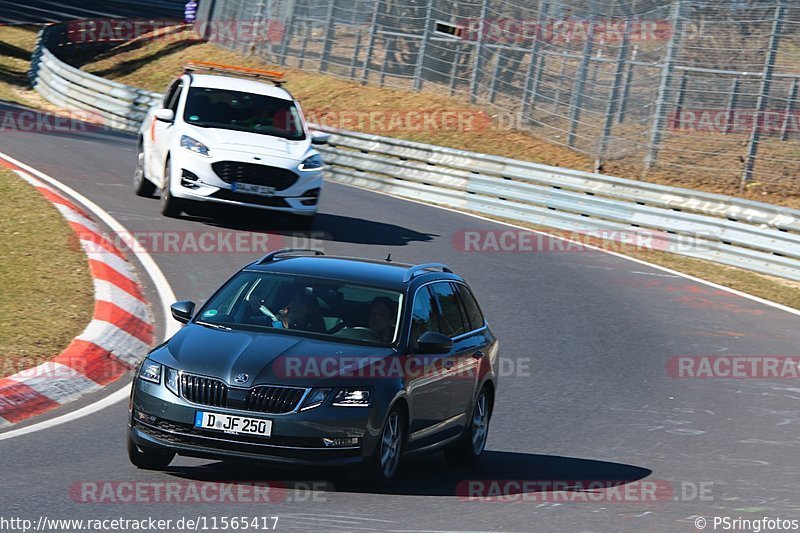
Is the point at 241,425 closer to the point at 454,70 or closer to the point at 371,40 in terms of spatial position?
the point at 454,70

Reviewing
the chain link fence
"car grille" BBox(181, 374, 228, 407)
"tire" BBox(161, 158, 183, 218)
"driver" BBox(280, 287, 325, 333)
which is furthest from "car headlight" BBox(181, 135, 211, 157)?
the chain link fence

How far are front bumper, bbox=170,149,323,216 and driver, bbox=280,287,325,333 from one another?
9.14 m

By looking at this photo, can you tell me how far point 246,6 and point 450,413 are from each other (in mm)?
38162

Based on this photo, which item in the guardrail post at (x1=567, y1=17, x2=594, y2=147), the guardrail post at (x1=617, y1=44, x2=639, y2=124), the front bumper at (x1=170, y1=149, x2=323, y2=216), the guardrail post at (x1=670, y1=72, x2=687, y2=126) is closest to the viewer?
the front bumper at (x1=170, y1=149, x2=323, y2=216)

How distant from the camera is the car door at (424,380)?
8789 millimetres

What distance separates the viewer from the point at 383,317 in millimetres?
9039

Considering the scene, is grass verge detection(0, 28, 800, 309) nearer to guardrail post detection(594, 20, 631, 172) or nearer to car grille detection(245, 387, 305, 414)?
guardrail post detection(594, 20, 631, 172)

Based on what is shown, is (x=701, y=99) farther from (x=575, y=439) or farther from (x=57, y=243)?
(x=575, y=439)

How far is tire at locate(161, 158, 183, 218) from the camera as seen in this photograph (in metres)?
18.5

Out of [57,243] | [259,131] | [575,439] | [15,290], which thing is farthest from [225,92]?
[575,439]

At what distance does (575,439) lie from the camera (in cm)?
1083

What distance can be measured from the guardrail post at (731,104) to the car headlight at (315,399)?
19.0 meters

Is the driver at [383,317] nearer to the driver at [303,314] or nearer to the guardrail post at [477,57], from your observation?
the driver at [303,314]

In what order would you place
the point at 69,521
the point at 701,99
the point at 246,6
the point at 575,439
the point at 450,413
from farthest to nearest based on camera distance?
the point at 246,6
the point at 701,99
the point at 575,439
the point at 450,413
the point at 69,521
